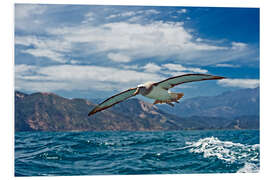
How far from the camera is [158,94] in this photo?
406 centimetres

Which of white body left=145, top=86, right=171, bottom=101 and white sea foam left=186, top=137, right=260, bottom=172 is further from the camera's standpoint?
white sea foam left=186, top=137, right=260, bottom=172

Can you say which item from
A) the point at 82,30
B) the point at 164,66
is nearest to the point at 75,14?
the point at 82,30

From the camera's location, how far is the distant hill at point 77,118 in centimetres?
586

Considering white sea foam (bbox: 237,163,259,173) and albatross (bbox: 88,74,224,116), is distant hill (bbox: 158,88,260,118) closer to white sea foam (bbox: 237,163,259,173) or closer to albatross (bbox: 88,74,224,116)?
albatross (bbox: 88,74,224,116)

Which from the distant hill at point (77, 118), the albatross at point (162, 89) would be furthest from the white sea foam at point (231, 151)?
the albatross at point (162, 89)

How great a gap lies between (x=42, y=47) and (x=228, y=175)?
4.43m

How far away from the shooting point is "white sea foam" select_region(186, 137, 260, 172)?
5438 millimetres

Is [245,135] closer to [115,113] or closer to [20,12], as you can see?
[115,113]

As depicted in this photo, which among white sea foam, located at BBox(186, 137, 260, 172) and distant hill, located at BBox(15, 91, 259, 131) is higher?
distant hill, located at BBox(15, 91, 259, 131)

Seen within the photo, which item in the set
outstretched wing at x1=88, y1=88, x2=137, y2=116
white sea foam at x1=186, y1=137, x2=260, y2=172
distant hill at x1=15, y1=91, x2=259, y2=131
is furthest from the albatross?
distant hill at x1=15, y1=91, x2=259, y2=131

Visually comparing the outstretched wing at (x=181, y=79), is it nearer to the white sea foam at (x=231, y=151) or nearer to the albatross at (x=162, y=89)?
the albatross at (x=162, y=89)

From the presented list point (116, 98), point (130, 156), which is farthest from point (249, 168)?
point (116, 98)

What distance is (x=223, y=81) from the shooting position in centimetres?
635

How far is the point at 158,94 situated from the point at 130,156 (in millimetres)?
2080
